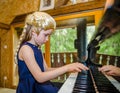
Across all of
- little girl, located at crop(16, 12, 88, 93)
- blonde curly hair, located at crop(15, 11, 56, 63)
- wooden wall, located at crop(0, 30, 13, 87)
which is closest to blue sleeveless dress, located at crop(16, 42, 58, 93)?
little girl, located at crop(16, 12, 88, 93)

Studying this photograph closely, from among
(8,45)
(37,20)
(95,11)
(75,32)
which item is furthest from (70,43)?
(37,20)

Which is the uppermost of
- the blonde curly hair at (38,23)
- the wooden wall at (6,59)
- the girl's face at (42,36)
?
the blonde curly hair at (38,23)

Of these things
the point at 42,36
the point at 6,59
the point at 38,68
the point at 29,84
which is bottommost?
the point at 6,59

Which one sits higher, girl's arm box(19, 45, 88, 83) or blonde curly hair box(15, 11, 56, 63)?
blonde curly hair box(15, 11, 56, 63)

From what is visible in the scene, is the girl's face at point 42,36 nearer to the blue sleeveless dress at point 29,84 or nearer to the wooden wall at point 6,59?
the blue sleeveless dress at point 29,84

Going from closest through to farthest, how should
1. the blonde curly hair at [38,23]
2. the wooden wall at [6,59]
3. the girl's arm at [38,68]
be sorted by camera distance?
the girl's arm at [38,68] < the blonde curly hair at [38,23] < the wooden wall at [6,59]

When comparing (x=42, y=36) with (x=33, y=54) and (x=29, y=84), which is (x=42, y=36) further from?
(x=29, y=84)

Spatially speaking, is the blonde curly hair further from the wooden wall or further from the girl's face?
the wooden wall

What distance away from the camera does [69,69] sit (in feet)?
3.69

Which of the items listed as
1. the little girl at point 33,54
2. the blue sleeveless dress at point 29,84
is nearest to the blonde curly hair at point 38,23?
the little girl at point 33,54

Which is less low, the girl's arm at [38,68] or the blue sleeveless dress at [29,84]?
the girl's arm at [38,68]

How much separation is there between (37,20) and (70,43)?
339 centimetres

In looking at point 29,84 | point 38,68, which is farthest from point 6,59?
point 38,68

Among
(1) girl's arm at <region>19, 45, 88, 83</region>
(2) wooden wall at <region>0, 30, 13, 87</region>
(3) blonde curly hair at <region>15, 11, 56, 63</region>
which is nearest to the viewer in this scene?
(1) girl's arm at <region>19, 45, 88, 83</region>
